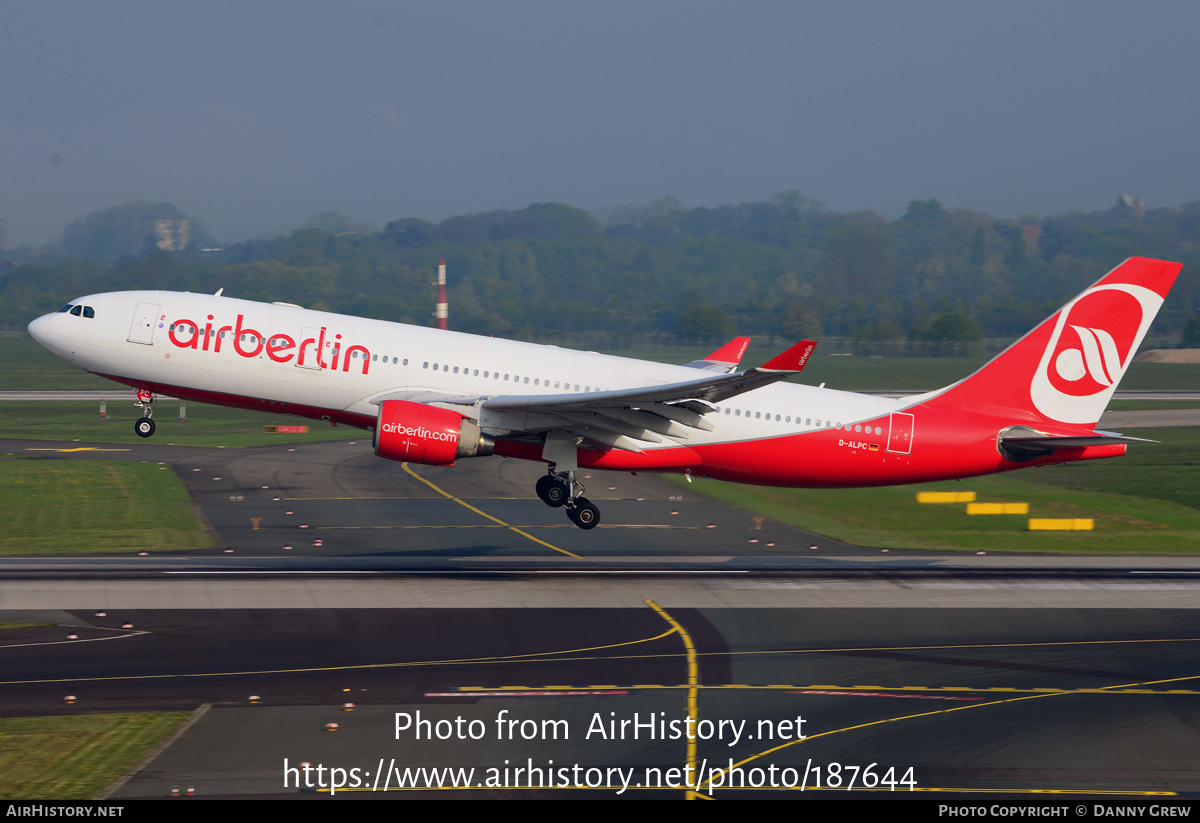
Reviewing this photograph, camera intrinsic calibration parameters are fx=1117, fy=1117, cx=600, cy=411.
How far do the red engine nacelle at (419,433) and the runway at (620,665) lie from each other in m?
3.84

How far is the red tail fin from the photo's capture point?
1389 inches

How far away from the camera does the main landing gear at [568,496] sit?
1378 inches

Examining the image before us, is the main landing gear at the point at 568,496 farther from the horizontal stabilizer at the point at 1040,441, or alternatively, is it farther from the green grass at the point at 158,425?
the green grass at the point at 158,425

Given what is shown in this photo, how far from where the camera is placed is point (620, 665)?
79.9 ft

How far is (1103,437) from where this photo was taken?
111 feet

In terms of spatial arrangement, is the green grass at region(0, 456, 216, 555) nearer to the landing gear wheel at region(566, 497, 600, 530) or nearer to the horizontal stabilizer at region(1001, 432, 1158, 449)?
the landing gear wheel at region(566, 497, 600, 530)

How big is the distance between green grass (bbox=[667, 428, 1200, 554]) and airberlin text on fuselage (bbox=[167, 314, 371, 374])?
20148 millimetres

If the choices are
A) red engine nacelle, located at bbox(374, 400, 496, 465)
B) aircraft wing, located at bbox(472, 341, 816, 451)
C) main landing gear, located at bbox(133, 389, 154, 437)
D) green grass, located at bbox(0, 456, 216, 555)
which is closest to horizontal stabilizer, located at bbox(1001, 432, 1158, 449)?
aircraft wing, located at bbox(472, 341, 816, 451)

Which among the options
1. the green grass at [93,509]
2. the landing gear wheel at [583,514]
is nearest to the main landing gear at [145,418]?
the green grass at [93,509]

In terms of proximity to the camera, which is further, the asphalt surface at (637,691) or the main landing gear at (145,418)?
the main landing gear at (145,418)

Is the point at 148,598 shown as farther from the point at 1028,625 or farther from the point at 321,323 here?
the point at 1028,625

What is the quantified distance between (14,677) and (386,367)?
13814mm

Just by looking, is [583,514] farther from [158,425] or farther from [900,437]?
[158,425]

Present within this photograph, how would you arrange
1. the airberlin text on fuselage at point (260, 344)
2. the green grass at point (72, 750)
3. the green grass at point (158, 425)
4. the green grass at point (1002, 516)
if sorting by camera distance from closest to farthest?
the green grass at point (72, 750) → the airberlin text on fuselage at point (260, 344) → the green grass at point (1002, 516) → the green grass at point (158, 425)
